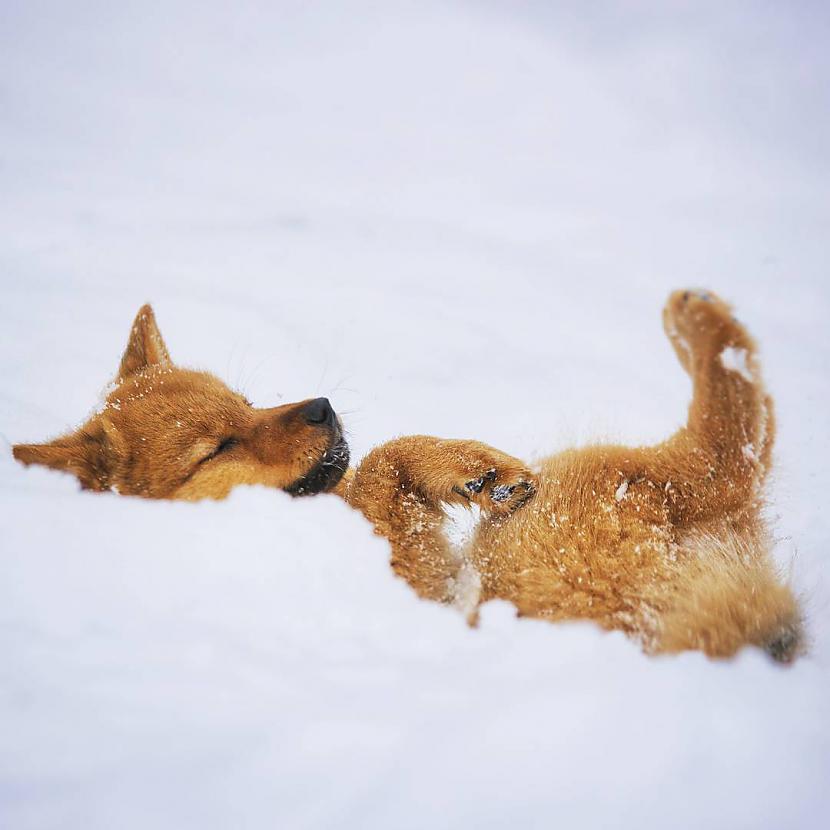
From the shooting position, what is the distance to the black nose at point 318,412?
197 centimetres

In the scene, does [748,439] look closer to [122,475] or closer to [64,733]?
[122,475]

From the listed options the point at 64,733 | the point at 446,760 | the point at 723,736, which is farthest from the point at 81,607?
the point at 723,736

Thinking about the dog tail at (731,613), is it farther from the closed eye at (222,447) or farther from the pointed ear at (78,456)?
the pointed ear at (78,456)

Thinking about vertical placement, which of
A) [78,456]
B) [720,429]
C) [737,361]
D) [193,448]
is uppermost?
[737,361]

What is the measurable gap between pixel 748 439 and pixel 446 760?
Answer: 124cm

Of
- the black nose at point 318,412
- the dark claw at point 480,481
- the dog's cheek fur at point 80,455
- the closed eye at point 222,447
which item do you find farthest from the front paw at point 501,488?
the dog's cheek fur at point 80,455

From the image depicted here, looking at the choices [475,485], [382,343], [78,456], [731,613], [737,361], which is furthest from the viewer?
[382,343]

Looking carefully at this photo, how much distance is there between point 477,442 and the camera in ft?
7.00

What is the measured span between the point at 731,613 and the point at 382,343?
1.58 metres

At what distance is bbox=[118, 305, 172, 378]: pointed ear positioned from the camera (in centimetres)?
223

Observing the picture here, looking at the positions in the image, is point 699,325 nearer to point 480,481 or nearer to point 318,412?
point 480,481

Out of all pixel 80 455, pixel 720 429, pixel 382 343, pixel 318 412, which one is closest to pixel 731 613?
pixel 720 429

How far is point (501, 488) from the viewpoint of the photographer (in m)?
2.06

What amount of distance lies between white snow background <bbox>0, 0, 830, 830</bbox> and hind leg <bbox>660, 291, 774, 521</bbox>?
0.39ft
